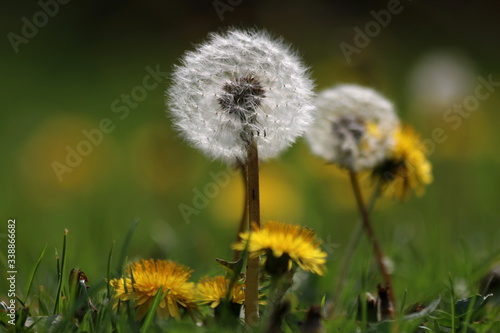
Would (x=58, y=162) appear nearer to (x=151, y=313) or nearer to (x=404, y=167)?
(x=404, y=167)

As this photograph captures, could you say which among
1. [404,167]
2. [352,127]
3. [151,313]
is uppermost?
[352,127]

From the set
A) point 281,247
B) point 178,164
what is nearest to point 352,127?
point 281,247

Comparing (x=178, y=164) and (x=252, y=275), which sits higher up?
(x=178, y=164)

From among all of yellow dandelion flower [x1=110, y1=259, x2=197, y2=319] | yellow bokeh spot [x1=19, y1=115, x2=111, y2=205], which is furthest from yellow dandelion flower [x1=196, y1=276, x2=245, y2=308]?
yellow bokeh spot [x1=19, y1=115, x2=111, y2=205]

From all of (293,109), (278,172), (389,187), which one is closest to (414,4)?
(278,172)

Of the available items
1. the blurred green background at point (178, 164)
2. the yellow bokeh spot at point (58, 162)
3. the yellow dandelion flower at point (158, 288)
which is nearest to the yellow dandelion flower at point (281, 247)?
the yellow dandelion flower at point (158, 288)

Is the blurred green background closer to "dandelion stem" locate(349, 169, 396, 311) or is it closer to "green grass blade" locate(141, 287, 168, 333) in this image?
"dandelion stem" locate(349, 169, 396, 311)

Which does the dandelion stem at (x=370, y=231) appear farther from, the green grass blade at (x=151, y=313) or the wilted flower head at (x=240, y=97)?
the green grass blade at (x=151, y=313)

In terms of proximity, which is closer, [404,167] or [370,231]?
[370,231]
